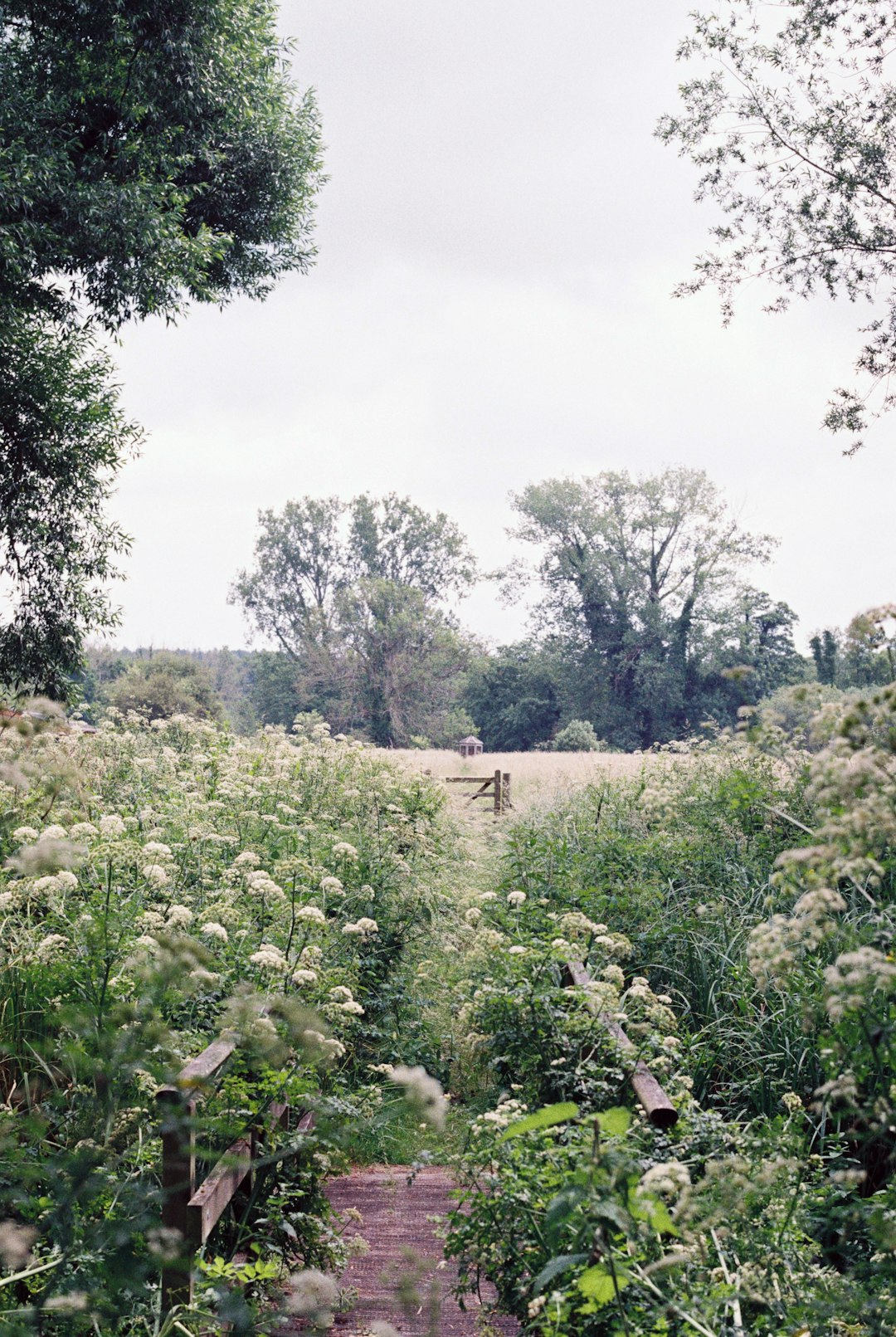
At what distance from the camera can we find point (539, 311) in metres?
22.3

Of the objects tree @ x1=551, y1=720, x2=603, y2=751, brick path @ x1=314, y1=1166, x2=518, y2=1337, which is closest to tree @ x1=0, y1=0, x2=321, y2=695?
brick path @ x1=314, y1=1166, x2=518, y2=1337

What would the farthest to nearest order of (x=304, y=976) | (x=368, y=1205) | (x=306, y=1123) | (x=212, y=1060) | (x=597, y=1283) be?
(x=368, y=1205) < (x=306, y=1123) < (x=304, y=976) < (x=212, y=1060) < (x=597, y=1283)

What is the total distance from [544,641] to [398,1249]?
38960 mm

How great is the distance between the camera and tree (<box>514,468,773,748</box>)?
38625 millimetres

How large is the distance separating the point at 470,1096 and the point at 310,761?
406 cm

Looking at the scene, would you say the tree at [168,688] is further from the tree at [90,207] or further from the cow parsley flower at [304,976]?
the cow parsley flower at [304,976]

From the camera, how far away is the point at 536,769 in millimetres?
19922

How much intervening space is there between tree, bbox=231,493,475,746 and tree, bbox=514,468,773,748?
489cm

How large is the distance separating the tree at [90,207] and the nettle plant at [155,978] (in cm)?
460

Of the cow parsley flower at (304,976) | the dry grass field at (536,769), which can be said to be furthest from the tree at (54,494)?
the cow parsley flower at (304,976)

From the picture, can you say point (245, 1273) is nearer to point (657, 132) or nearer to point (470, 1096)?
point (470, 1096)

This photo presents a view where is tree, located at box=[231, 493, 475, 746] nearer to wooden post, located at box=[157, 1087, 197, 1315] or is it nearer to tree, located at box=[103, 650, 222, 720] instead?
tree, located at box=[103, 650, 222, 720]

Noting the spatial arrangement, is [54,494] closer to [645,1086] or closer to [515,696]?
Result: [645,1086]

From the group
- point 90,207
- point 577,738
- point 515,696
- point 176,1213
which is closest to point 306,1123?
point 176,1213
